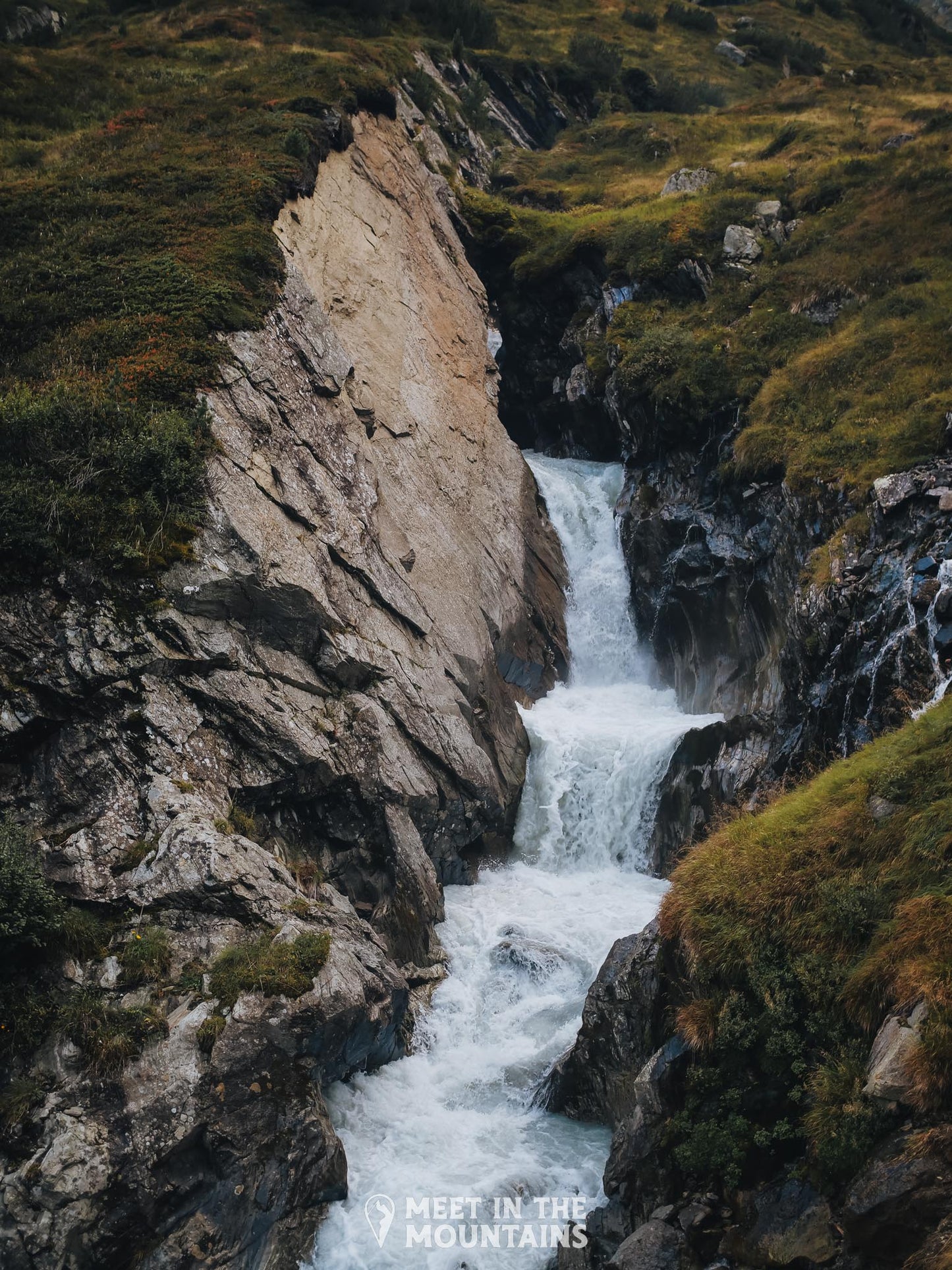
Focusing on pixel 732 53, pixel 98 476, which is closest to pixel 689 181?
pixel 98 476

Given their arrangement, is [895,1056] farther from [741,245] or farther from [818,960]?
[741,245]

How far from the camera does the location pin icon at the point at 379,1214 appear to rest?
13.1 m

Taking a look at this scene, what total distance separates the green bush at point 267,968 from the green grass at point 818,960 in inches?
247

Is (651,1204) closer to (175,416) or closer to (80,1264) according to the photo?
(80,1264)

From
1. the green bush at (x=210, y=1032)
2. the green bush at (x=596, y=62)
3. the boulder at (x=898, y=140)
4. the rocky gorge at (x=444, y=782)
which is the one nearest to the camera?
the rocky gorge at (x=444, y=782)

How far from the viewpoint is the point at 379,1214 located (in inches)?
527

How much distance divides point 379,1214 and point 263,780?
828 cm

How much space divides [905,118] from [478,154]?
29.2 meters

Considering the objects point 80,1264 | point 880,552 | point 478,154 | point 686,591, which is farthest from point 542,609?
point 478,154

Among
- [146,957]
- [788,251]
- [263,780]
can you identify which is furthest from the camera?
[788,251]

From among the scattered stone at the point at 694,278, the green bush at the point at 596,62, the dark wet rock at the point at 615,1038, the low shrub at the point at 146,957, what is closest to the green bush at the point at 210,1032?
the low shrub at the point at 146,957

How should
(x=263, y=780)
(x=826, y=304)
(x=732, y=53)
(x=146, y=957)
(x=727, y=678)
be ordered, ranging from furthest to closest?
(x=732, y=53)
(x=826, y=304)
(x=727, y=678)
(x=263, y=780)
(x=146, y=957)

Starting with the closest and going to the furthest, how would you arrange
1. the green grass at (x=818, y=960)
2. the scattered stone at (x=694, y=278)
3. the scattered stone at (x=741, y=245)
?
1. the green grass at (x=818, y=960)
2. the scattered stone at (x=694, y=278)
3. the scattered stone at (x=741, y=245)

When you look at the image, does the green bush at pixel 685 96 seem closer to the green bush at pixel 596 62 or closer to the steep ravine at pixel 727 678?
the green bush at pixel 596 62
